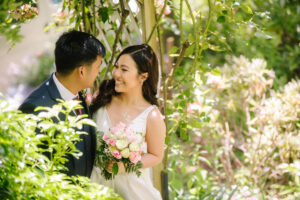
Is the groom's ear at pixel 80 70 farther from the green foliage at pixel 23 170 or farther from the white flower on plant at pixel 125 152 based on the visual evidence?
the green foliage at pixel 23 170

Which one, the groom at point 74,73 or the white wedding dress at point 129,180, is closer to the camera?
the groom at point 74,73

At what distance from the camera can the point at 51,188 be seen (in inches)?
46.4

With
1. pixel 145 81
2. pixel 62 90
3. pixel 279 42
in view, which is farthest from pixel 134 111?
pixel 279 42

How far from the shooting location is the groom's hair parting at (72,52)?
1.88 metres

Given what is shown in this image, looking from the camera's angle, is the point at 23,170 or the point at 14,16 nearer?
the point at 23,170

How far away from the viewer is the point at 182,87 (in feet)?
11.2

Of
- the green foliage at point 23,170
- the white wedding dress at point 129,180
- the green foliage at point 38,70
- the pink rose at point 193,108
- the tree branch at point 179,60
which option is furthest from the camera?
the green foliage at point 38,70

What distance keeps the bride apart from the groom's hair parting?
0.31m

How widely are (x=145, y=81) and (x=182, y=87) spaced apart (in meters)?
1.16

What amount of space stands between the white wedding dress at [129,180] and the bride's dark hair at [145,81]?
3.6 inches

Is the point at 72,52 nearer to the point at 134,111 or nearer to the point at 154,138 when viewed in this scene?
the point at 134,111

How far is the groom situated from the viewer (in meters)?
1.85

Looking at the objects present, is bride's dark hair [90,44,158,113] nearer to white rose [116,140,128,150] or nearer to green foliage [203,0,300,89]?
white rose [116,140,128,150]

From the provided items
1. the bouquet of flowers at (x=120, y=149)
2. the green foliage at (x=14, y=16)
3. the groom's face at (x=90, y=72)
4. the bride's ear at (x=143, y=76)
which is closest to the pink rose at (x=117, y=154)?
the bouquet of flowers at (x=120, y=149)
